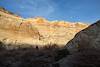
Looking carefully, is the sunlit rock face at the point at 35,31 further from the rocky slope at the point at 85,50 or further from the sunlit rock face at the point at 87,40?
the rocky slope at the point at 85,50

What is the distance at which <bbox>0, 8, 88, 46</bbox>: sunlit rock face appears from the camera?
28.8 m

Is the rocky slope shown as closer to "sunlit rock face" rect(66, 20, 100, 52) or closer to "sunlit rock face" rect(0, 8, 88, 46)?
"sunlit rock face" rect(66, 20, 100, 52)

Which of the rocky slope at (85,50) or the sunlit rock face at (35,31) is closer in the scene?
the rocky slope at (85,50)

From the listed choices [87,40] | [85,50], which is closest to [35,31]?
[87,40]

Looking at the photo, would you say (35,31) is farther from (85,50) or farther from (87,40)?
(85,50)

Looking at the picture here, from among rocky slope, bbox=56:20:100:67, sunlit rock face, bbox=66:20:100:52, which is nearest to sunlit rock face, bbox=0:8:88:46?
sunlit rock face, bbox=66:20:100:52

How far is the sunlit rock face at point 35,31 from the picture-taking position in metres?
28.8

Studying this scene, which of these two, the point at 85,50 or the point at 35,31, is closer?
the point at 85,50

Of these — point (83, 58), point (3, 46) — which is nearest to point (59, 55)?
point (83, 58)

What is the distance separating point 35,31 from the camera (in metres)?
31.8

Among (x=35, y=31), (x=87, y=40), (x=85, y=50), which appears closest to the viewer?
(x=85, y=50)

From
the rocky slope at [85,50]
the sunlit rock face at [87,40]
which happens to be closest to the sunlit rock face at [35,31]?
the sunlit rock face at [87,40]

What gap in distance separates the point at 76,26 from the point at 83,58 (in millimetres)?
20572

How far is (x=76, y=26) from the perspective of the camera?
34844 mm
